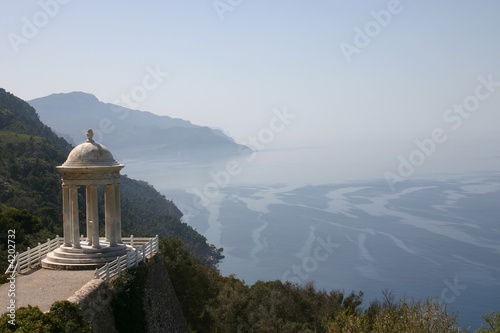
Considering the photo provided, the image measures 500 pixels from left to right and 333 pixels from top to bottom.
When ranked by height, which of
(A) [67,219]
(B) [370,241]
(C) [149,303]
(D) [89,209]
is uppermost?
(D) [89,209]

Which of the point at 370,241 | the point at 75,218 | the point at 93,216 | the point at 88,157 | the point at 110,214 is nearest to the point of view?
the point at 88,157

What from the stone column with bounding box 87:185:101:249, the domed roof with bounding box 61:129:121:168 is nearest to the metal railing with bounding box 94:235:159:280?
the stone column with bounding box 87:185:101:249

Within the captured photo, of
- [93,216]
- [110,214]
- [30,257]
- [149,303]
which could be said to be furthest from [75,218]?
[149,303]

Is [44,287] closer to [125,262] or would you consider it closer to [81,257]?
[81,257]

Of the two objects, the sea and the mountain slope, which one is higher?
the mountain slope

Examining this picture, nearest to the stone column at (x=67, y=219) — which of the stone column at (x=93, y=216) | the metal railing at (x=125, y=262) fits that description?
the stone column at (x=93, y=216)

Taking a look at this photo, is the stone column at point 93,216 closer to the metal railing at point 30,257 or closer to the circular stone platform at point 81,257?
the circular stone platform at point 81,257

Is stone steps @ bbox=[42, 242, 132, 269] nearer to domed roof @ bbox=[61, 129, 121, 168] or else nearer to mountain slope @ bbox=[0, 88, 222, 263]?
domed roof @ bbox=[61, 129, 121, 168]
